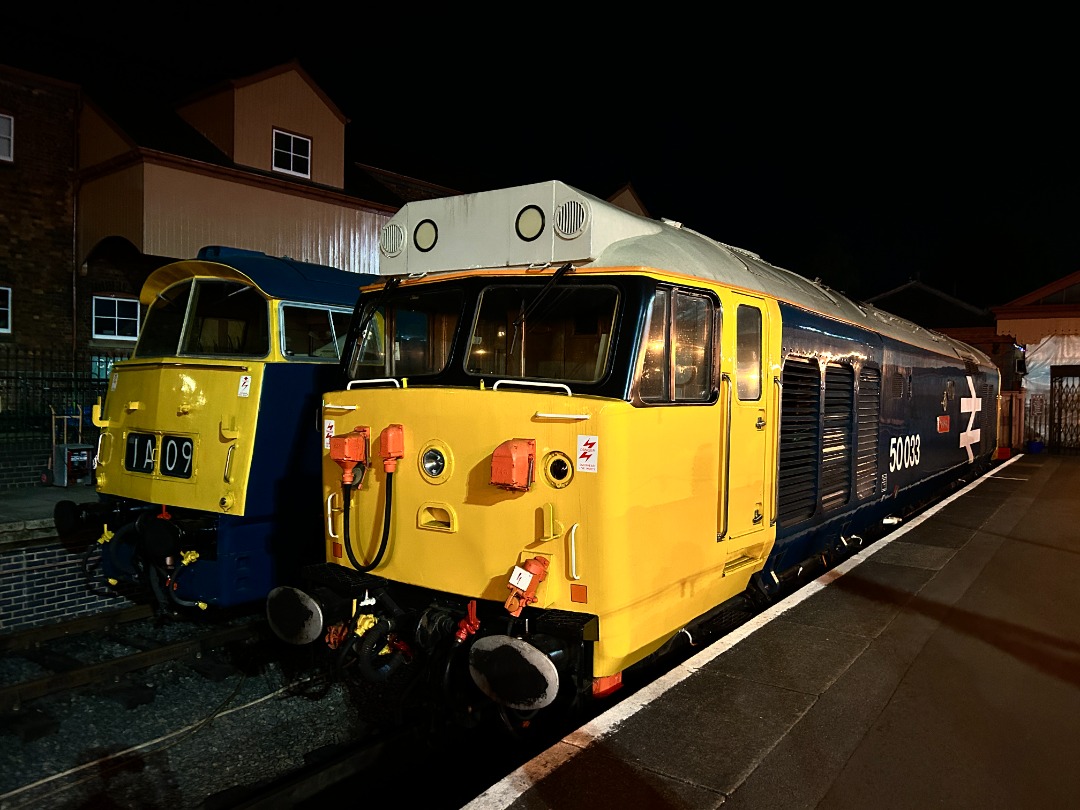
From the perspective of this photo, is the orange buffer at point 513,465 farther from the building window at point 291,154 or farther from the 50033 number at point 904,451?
the building window at point 291,154

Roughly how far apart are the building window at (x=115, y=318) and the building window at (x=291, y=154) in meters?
3.91

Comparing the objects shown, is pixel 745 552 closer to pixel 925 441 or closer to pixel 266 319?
pixel 266 319

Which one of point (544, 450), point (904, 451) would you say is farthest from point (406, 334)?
point (904, 451)

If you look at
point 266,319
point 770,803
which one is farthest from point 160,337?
point 770,803

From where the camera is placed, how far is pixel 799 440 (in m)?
5.86

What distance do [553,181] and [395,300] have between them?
1388 mm

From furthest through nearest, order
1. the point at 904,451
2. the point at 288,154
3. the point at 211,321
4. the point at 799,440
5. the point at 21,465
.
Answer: the point at 288,154 < the point at 21,465 < the point at 904,451 < the point at 211,321 < the point at 799,440

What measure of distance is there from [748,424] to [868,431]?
3136 millimetres

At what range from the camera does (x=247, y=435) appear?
6.12 meters

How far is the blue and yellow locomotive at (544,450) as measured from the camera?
397 centimetres

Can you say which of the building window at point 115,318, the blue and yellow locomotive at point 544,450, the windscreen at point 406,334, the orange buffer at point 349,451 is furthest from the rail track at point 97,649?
the building window at point 115,318

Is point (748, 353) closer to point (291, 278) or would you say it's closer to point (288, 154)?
point (291, 278)

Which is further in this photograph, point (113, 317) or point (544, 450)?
point (113, 317)

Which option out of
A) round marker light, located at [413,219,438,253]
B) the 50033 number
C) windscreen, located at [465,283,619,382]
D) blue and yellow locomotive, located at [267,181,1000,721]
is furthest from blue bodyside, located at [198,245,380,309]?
the 50033 number
